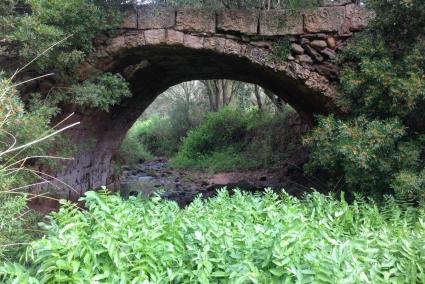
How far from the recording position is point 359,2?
6.83 meters

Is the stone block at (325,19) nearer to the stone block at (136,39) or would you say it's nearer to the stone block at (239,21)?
the stone block at (239,21)

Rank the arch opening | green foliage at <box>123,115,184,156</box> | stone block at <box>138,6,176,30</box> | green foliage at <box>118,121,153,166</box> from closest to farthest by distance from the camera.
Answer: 1. stone block at <box>138,6,176,30</box>
2. the arch opening
3. green foliage at <box>118,121,153,166</box>
4. green foliage at <box>123,115,184,156</box>

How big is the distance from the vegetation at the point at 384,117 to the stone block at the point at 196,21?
6.88 ft

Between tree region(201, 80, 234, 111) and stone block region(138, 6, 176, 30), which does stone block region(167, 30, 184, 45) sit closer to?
stone block region(138, 6, 176, 30)

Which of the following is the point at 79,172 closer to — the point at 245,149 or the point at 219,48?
the point at 219,48

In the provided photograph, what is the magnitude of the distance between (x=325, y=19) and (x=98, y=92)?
3.47 meters

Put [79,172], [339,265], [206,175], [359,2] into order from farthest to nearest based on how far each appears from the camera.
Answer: [206,175] → [79,172] → [359,2] → [339,265]

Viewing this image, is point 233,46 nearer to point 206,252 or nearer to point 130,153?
point 206,252

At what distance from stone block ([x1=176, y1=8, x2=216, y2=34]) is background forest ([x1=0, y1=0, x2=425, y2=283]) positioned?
0.54 ft

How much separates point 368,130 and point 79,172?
5.79 metres

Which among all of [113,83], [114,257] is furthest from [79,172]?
[114,257]

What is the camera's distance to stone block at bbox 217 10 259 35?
631 cm

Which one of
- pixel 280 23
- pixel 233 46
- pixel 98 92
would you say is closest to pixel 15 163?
pixel 98 92

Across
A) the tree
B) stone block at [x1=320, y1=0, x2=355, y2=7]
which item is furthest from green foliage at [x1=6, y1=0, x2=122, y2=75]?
the tree
